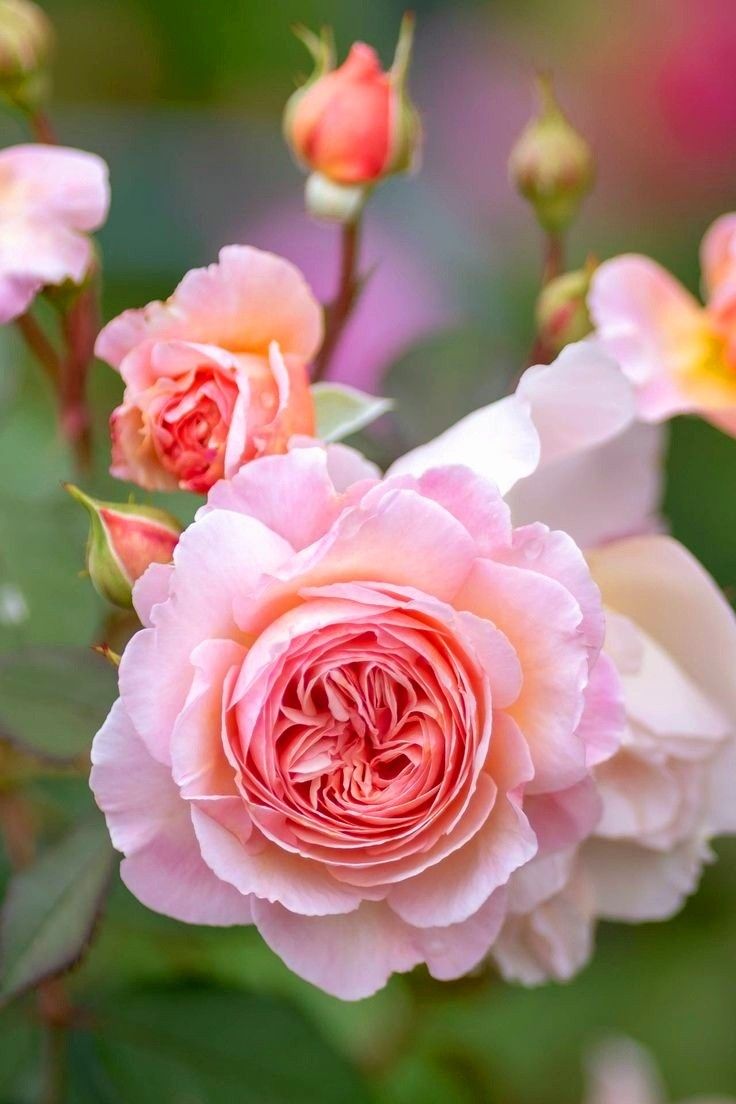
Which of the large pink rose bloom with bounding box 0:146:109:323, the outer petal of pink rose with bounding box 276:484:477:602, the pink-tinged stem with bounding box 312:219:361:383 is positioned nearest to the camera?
the outer petal of pink rose with bounding box 276:484:477:602

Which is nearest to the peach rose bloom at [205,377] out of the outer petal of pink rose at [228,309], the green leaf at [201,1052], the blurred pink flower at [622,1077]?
the outer petal of pink rose at [228,309]

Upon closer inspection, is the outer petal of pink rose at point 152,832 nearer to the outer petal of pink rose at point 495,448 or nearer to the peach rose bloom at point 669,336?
the outer petal of pink rose at point 495,448

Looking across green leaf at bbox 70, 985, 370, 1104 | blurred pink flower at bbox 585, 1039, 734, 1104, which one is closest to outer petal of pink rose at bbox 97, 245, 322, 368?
green leaf at bbox 70, 985, 370, 1104

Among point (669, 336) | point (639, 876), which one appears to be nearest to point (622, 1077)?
point (639, 876)

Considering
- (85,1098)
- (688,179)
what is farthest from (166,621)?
(688,179)

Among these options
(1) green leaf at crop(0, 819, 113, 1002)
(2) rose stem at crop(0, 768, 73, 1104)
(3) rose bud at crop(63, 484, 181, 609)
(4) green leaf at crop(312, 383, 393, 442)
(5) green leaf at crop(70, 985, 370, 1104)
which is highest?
(4) green leaf at crop(312, 383, 393, 442)

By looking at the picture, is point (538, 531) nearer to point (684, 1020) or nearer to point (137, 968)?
point (137, 968)

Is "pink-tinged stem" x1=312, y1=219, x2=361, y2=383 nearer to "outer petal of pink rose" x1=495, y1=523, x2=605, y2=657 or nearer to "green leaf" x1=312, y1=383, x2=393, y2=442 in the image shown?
"green leaf" x1=312, y1=383, x2=393, y2=442

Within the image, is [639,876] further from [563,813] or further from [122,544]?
[122,544]
